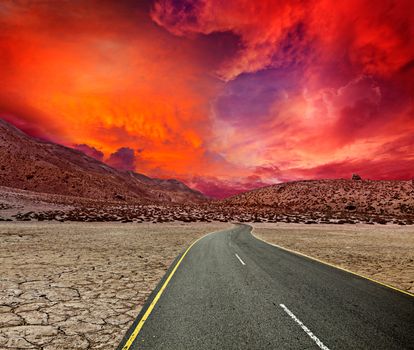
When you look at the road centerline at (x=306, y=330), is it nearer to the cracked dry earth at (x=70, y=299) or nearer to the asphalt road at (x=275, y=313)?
the asphalt road at (x=275, y=313)

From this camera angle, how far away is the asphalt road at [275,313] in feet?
15.9

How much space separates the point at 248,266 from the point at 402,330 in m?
6.73

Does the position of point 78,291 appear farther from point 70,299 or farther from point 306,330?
point 306,330

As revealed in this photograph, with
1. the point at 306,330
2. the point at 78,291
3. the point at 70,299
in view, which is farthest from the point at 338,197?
the point at 70,299

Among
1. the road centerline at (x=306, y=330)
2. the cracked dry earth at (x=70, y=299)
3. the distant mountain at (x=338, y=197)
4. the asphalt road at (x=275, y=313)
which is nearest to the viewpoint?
the road centerline at (x=306, y=330)

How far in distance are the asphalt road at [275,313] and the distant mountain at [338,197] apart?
78.8 meters

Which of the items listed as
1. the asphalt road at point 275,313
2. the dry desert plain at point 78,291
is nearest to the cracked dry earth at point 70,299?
the dry desert plain at point 78,291

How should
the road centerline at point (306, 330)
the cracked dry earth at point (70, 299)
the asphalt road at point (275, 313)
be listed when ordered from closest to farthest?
1. the road centerline at point (306, 330)
2. the asphalt road at point (275, 313)
3. the cracked dry earth at point (70, 299)

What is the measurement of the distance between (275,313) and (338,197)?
9436 cm

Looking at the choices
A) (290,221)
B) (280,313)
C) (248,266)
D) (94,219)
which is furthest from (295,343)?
(290,221)

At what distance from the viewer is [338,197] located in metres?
90.6

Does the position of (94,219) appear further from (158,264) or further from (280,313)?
(280,313)

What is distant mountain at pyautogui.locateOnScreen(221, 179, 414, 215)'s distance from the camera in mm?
78000

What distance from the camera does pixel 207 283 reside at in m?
8.90
